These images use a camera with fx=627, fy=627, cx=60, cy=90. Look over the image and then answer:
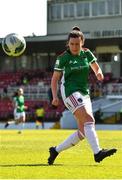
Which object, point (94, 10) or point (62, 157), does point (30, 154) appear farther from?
point (94, 10)

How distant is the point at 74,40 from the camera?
1014 centimetres

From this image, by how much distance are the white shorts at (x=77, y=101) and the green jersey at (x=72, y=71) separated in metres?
0.08

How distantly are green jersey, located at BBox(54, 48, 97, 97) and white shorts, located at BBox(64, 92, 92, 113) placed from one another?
81mm

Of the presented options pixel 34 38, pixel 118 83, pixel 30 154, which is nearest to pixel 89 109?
pixel 30 154

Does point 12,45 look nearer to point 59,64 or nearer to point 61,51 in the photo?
point 59,64

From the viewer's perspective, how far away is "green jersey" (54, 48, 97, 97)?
10.2m

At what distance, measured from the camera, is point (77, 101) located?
10.1 meters

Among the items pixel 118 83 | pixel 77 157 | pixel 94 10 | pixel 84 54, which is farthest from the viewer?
pixel 94 10

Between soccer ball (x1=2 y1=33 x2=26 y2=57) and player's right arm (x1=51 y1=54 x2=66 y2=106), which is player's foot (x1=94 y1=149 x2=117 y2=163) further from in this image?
soccer ball (x1=2 y1=33 x2=26 y2=57)

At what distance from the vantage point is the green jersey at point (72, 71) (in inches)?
403

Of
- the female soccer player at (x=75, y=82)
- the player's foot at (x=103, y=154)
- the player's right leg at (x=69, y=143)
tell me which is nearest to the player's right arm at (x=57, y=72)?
the female soccer player at (x=75, y=82)

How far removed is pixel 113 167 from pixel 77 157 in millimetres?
2260

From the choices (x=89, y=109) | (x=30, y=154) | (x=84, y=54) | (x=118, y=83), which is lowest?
(x=118, y=83)

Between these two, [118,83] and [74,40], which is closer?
[74,40]
